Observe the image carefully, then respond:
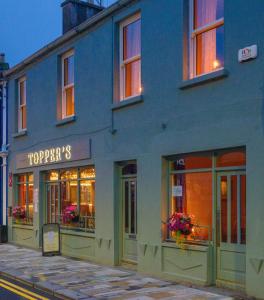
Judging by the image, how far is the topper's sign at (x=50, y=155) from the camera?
15677 mm

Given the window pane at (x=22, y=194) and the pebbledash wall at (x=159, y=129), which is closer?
the pebbledash wall at (x=159, y=129)

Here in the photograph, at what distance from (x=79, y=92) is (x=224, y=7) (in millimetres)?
6127

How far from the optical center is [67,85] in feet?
53.4

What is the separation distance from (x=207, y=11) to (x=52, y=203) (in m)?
8.87

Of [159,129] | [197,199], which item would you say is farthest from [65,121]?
[197,199]

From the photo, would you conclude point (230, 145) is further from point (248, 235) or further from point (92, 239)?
point (92, 239)

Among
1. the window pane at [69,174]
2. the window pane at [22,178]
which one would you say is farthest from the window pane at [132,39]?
the window pane at [22,178]

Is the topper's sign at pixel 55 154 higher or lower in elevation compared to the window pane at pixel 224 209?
higher

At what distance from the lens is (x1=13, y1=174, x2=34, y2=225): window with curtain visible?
61.6ft

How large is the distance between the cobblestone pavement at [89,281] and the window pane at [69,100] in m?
4.32

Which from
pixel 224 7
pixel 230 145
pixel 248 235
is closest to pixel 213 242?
pixel 248 235

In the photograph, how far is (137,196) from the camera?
41.1 feet

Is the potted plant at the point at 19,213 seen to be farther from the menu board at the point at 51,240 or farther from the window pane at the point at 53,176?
the menu board at the point at 51,240

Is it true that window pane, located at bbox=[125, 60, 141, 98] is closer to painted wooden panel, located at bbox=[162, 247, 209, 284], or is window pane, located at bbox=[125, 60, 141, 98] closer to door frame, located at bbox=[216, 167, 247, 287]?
door frame, located at bbox=[216, 167, 247, 287]
